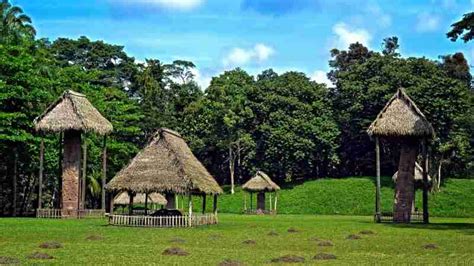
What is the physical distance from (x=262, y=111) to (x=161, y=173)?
33.5 m

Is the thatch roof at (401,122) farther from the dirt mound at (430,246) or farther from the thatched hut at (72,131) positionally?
the thatched hut at (72,131)

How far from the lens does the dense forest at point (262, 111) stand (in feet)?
170

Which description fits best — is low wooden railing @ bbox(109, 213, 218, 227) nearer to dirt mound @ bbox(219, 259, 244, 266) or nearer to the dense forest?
the dense forest

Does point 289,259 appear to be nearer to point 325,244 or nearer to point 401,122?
point 325,244

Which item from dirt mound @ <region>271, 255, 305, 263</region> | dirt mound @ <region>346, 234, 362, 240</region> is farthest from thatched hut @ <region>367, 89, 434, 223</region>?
dirt mound @ <region>271, 255, 305, 263</region>

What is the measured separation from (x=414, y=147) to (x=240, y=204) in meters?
26.6

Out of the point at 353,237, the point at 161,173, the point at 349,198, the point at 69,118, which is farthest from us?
the point at 349,198

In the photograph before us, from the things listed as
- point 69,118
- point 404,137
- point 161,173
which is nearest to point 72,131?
point 69,118

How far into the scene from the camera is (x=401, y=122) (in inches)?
1469

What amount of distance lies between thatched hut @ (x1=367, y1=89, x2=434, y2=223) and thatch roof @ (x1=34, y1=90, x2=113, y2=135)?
52.4ft

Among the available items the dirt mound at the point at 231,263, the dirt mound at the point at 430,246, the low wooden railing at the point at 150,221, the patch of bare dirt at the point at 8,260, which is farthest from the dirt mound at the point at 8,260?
the low wooden railing at the point at 150,221

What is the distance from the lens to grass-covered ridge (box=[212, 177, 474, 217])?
176ft

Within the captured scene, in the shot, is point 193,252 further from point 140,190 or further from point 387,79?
point 387,79

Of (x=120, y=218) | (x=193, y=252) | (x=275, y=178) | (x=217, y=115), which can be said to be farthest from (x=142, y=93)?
(x=193, y=252)
